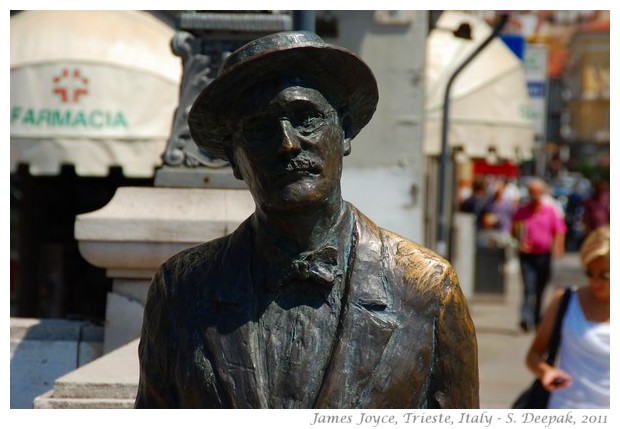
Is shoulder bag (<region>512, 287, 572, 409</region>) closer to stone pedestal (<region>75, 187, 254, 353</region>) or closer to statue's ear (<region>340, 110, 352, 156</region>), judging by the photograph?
stone pedestal (<region>75, 187, 254, 353</region>)

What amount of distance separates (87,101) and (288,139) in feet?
31.8

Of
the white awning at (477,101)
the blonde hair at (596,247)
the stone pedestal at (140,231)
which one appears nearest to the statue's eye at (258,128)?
the stone pedestal at (140,231)

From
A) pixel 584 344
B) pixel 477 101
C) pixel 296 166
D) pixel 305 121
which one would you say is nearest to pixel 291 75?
pixel 305 121

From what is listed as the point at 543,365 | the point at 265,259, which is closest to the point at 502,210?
the point at 543,365

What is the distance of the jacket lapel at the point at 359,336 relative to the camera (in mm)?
3180

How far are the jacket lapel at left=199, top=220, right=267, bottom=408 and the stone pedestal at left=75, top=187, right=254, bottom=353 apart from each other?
2.10 m

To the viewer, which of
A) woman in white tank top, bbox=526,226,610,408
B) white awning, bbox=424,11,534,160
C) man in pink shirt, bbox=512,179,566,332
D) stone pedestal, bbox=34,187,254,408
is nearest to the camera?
stone pedestal, bbox=34,187,254,408

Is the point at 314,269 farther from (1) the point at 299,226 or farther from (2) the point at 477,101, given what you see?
(2) the point at 477,101

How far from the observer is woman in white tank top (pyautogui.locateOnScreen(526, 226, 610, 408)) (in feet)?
19.3

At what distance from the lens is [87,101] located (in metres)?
12.6

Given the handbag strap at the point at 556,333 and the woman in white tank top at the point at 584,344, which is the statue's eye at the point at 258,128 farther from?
the handbag strap at the point at 556,333

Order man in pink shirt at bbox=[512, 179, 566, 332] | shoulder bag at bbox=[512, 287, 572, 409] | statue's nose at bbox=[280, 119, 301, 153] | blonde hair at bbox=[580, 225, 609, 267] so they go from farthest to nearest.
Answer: man in pink shirt at bbox=[512, 179, 566, 332] < blonde hair at bbox=[580, 225, 609, 267] < shoulder bag at bbox=[512, 287, 572, 409] < statue's nose at bbox=[280, 119, 301, 153]

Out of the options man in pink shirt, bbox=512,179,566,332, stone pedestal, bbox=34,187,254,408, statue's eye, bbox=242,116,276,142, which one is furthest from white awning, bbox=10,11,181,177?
statue's eye, bbox=242,116,276,142

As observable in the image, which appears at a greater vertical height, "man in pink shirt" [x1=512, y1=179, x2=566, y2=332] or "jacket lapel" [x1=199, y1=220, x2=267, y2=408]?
"jacket lapel" [x1=199, y1=220, x2=267, y2=408]
